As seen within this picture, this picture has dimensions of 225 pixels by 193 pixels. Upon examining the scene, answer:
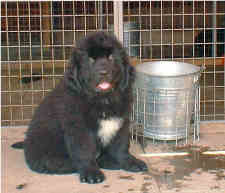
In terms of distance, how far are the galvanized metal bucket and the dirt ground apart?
7.7 inches

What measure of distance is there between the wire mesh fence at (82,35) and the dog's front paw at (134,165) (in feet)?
5.21

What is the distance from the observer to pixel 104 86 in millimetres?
3604

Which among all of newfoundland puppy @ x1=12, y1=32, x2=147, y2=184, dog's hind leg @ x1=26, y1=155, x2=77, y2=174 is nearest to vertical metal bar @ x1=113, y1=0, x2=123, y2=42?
newfoundland puppy @ x1=12, y1=32, x2=147, y2=184

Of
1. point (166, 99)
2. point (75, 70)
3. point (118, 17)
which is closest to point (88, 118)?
point (75, 70)

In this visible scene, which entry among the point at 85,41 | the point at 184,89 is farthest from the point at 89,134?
the point at 184,89

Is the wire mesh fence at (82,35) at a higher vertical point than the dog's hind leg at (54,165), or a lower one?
higher

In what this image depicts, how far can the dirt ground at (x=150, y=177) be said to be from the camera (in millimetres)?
3521

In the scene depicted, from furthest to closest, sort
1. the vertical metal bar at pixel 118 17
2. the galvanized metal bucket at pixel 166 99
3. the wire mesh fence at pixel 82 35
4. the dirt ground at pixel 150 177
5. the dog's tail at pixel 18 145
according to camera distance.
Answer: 1. the wire mesh fence at pixel 82 35
2. the vertical metal bar at pixel 118 17
3. the dog's tail at pixel 18 145
4. the galvanized metal bucket at pixel 166 99
5. the dirt ground at pixel 150 177

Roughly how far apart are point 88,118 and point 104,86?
0.29 meters

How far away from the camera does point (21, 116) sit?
597 centimetres

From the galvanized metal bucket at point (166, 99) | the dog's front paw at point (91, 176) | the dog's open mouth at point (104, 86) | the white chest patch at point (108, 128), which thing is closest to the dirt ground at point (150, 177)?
the dog's front paw at point (91, 176)

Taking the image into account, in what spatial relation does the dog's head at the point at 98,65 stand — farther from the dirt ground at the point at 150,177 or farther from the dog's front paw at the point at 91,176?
the dirt ground at the point at 150,177

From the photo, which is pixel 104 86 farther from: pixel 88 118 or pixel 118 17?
pixel 118 17

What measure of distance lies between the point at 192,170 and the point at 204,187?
387 mm
